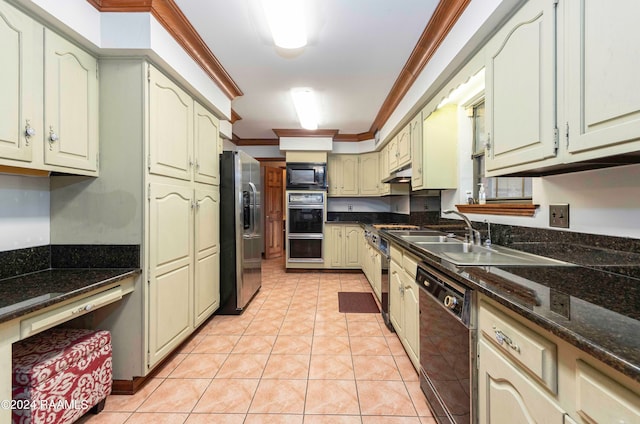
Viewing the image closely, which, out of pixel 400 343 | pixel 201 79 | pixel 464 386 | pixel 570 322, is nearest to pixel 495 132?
pixel 570 322

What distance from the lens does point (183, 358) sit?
2176 millimetres

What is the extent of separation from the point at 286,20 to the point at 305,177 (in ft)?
10.4

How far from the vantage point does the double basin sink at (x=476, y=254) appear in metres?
1.42

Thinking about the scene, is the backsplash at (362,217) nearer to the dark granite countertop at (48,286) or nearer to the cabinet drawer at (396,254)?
the cabinet drawer at (396,254)

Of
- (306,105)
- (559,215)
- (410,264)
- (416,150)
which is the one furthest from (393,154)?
(559,215)

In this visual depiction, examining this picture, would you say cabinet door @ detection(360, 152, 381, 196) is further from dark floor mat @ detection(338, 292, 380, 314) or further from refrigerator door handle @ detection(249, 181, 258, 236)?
refrigerator door handle @ detection(249, 181, 258, 236)

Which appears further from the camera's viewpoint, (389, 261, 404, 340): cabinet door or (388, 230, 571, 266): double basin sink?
(389, 261, 404, 340): cabinet door

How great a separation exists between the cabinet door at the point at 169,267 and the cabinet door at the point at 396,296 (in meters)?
1.73

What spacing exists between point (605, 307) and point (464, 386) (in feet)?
2.12

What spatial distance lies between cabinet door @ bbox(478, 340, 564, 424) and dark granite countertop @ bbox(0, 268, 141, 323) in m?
1.82

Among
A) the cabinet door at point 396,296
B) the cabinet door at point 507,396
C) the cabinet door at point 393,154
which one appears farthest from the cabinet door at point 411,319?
the cabinet door at point 393,154

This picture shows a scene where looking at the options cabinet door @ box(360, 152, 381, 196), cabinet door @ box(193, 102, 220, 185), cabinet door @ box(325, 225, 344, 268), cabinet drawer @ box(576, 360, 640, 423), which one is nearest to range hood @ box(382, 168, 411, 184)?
cabinet door @ box(360, 152, 381, 196)

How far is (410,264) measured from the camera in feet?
6.37

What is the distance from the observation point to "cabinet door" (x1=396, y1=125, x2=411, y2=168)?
124 inches
